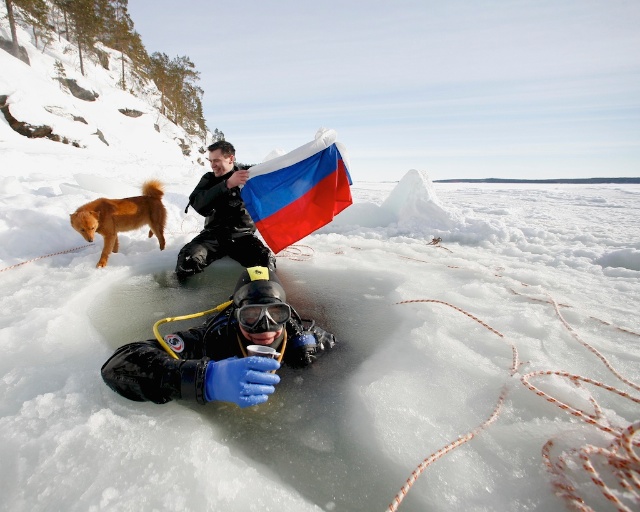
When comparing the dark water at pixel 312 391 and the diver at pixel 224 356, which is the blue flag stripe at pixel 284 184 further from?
the diver at pixel 224 356

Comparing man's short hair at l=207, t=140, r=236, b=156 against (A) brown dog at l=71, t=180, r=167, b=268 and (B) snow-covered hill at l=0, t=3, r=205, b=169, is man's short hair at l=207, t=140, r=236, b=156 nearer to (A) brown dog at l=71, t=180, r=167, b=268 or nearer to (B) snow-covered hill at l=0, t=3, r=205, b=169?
(A) brown dog at l=71, t=180, r=167, b=268

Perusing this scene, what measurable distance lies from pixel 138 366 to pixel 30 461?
0.50 m

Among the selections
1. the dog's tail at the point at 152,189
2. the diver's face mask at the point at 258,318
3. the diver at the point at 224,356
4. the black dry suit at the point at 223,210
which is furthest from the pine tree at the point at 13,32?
the diver's face mask at the point at 258,318

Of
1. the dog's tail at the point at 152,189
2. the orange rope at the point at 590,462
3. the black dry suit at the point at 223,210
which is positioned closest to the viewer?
the orange rope at the point at 590,462

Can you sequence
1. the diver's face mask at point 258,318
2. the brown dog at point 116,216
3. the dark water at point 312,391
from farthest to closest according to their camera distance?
1. the brown dog at point 116,216
2. the diver's face mask at point 258,318
3. the dark water at point 312,391

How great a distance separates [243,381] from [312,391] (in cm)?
62

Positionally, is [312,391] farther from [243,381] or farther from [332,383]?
[243,381]

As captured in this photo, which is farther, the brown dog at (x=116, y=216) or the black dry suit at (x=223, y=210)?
the black dry suit at (x=223, y=210)

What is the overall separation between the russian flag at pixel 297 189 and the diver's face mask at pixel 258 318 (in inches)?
84.3

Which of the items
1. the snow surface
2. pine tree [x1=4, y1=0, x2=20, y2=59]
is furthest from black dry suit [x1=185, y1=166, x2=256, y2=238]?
pine tree [x1=4, y1=0, x2=20, y2=59]

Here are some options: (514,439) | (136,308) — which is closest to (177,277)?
(136,308)

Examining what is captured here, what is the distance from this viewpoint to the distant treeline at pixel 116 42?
67.0 ft

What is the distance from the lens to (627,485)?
1.31 m

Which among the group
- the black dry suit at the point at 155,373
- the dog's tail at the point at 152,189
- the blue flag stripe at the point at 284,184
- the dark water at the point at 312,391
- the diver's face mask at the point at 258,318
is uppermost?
the blue flag stripe at the point at 284,184
